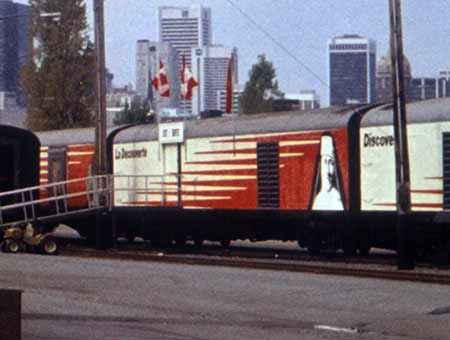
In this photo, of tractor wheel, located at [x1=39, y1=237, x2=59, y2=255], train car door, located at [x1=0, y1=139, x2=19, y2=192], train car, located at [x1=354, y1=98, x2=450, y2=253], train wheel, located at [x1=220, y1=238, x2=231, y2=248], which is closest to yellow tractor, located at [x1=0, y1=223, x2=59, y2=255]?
tractor wheel, located at [x1=39, y1=237, x2=59, y2=255]

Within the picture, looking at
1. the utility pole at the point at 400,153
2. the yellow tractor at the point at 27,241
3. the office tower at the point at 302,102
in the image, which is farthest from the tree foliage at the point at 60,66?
the utility pole at the point at 400,153

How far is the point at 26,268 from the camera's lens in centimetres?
2322

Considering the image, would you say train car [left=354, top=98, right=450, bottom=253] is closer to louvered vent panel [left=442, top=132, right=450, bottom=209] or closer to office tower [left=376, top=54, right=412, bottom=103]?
louvered vent panel [left=442, top=132, right=450, bottom=209]

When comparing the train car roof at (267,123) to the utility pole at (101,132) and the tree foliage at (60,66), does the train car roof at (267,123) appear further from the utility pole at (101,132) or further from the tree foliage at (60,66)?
the tree foliage at (60,66)

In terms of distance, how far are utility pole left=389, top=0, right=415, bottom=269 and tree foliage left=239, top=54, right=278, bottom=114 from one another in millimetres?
50070

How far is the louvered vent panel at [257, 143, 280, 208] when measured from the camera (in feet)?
94.4

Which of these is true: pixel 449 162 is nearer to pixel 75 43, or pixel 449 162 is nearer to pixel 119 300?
pixel 119 300

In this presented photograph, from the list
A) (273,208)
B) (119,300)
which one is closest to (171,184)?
(273,208)

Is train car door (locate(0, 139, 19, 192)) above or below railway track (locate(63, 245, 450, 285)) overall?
above

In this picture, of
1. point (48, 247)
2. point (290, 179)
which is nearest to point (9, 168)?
point (48, 247)

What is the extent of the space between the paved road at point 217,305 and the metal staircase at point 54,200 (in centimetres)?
711

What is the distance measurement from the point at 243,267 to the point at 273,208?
16.8 feet

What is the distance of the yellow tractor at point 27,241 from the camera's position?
94.0 feet

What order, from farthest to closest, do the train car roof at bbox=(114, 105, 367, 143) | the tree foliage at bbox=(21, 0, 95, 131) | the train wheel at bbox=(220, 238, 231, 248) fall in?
the tree foliage at bbox=(21, 0, 95, 131)
the train wheel at bbox=(220, 238, 231, 248)
the train car roof at bbox=(114, 105, 367, 143)
